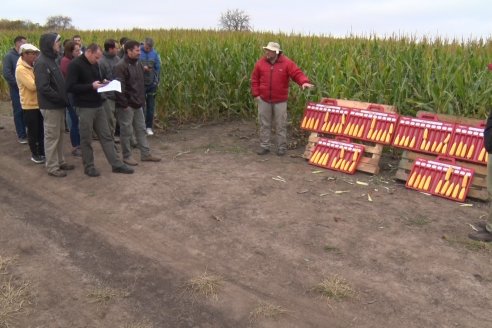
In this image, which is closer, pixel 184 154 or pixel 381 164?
pixel 381 164

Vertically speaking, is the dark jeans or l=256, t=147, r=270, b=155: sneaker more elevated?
the dark jeans

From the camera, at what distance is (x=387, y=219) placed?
5562mm

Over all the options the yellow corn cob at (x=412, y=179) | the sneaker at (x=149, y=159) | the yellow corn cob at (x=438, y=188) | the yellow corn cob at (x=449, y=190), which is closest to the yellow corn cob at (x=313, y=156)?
the yellow corn cob at (x=412, y=179)

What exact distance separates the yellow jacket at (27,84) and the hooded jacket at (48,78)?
60 cm

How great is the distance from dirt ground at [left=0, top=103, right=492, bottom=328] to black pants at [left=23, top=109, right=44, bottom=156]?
0.37 meters

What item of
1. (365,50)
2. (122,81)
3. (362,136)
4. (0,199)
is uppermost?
(365,50)

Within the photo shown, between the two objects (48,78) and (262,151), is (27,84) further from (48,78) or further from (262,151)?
(262,151)

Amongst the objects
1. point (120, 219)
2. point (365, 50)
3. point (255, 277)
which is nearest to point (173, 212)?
point (120, 219)

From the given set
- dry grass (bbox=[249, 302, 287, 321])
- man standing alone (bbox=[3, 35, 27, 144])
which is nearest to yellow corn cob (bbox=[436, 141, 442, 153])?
dry grass (bbox=[249, 302, 287, 321])

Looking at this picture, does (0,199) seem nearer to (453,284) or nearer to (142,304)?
(142,304)

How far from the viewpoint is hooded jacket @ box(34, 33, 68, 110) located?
6.60 meters

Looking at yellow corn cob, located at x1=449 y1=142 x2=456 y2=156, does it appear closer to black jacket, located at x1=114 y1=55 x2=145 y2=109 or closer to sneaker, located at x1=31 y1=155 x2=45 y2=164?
black jacket, located at x1=114 y1=55 x2=145 y2=109

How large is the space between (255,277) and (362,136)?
3.98 metres

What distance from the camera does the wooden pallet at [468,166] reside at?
247 inches
